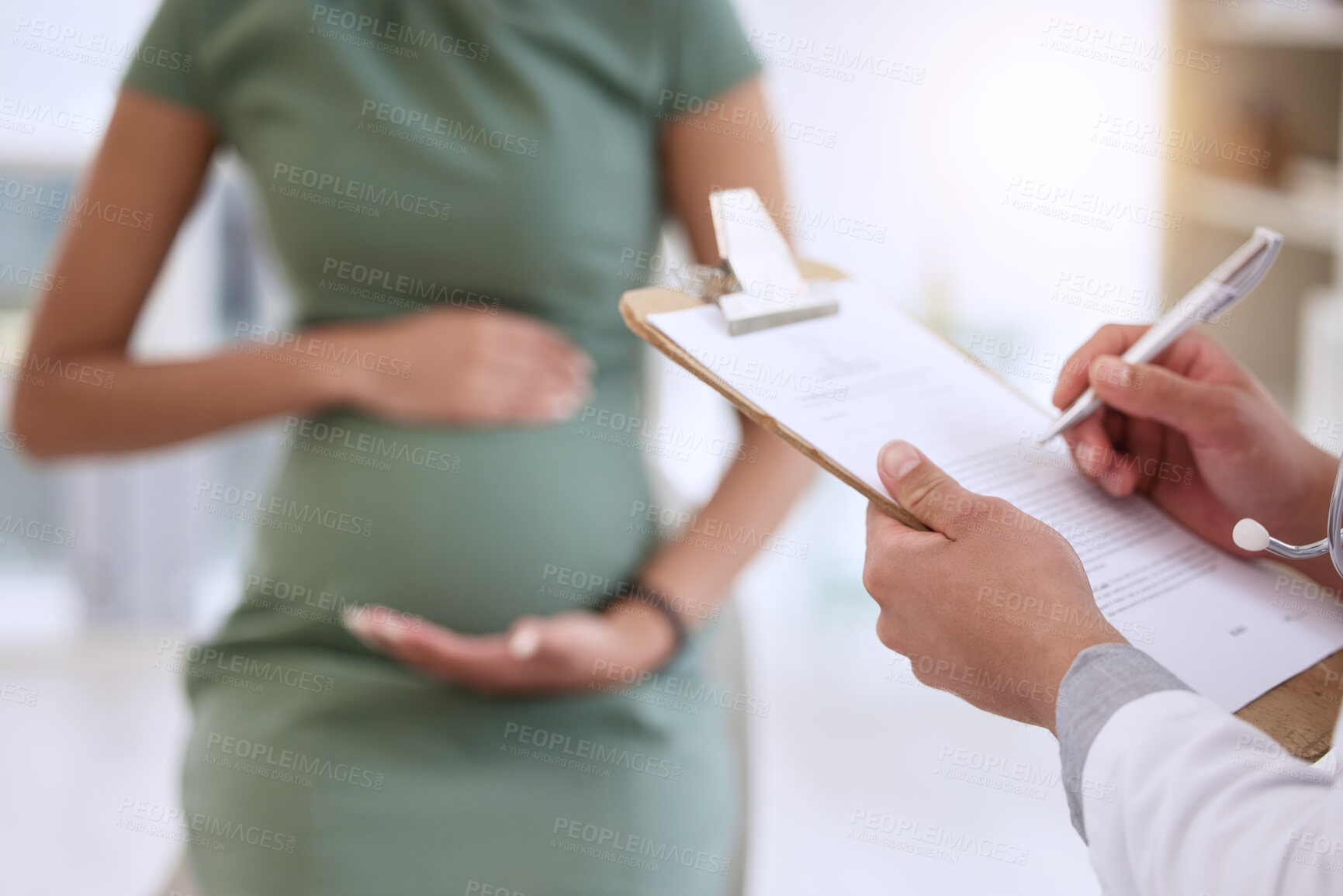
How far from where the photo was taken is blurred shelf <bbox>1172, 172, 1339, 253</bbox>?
167 cm

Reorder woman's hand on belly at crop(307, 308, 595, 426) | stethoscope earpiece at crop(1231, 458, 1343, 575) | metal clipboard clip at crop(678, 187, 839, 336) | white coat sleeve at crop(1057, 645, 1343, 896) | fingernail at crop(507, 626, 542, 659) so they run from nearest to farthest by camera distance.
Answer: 1. white coat sleeve at crop(1057, 645, 1343, 896)
2. stethoscope earpiece at crop(1231, 458, 1343, 575)
3. metal clipboard clip at crop(678, 187, 839, 336)
4. fingernail at crop(507, 626, 542, 659)
5. woman's hand on belly at crop(307, 308, 595, 426)

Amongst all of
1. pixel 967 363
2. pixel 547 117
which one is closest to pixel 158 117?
pixel 547 117

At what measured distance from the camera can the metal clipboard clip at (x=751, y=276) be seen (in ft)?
1.86

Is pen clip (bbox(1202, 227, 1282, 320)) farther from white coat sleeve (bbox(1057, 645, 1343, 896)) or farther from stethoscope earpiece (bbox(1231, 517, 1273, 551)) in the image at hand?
white coat sleeve (bbox(1057, 645, 1343, 896))

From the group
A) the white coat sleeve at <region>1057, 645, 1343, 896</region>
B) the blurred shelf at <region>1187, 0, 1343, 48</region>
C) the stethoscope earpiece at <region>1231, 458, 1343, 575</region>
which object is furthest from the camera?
the blurred shelf at <region>1187, 0, 1343, 48</region>

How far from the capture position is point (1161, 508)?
615mm

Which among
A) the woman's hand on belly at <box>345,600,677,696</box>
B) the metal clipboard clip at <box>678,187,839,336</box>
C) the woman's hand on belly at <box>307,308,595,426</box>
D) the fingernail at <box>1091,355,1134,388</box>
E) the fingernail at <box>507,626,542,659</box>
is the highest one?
the metal clipboard clip at <box>678,187,839,336</box>

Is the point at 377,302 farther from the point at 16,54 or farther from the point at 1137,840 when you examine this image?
the point at 16,54

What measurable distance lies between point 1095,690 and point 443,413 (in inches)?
24.3

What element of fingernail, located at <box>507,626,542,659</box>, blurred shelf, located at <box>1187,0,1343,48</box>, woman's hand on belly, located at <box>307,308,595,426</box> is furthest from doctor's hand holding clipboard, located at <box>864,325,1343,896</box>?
blurred shelf, located at <box>1187,0,1343,48</box>

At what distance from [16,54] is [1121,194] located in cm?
226

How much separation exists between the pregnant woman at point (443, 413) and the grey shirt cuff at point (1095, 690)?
44cm

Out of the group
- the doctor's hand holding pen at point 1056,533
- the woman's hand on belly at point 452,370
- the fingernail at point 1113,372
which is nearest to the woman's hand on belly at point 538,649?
the woman's hand on belly at point 452,370

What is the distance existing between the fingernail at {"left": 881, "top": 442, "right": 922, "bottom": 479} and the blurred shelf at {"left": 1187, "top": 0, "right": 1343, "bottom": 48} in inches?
65.9
